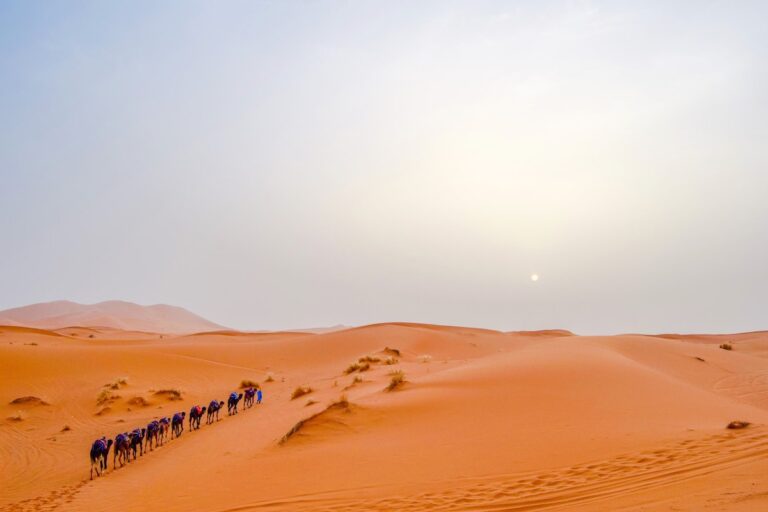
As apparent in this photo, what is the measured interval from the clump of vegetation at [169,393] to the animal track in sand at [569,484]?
15829 mm

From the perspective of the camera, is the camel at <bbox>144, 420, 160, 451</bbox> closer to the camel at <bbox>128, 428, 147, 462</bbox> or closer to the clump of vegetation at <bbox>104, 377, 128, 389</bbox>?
the camel at <bbox>128, 428, 147, 462</bbox>

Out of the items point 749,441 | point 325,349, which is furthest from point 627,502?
point 325,349

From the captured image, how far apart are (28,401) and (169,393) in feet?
16.9

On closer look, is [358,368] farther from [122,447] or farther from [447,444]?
[447,444]

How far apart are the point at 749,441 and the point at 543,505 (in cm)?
409

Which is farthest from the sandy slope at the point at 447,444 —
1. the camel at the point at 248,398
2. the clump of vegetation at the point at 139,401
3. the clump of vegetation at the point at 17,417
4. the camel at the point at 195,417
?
the camel at the point at 248,398

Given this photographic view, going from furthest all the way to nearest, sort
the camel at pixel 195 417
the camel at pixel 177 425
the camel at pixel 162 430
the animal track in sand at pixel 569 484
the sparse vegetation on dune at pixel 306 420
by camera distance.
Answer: the camel at pixel 195 417 → the camel at pixel 177 425 → the camel at pixel 162 430 → the sparse vegetation on dune at pixel 306 420 → the animal track in sand at pixel 569 484

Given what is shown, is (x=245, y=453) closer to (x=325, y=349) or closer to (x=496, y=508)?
(x=496, y=508)

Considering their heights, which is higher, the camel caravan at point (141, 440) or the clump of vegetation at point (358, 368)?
the clump of vegetation at point (358, 368)

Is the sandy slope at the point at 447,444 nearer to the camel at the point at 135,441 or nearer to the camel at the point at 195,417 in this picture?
the camel at the point at 135,441

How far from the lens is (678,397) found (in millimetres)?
13836

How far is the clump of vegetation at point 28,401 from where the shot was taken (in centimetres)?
2073

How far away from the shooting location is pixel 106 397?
69.6 feet

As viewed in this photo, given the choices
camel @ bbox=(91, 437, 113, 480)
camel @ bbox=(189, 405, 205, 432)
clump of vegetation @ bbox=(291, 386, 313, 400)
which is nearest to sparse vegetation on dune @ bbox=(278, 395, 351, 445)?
camel @ bbox=(91, 437, 113, 480)
